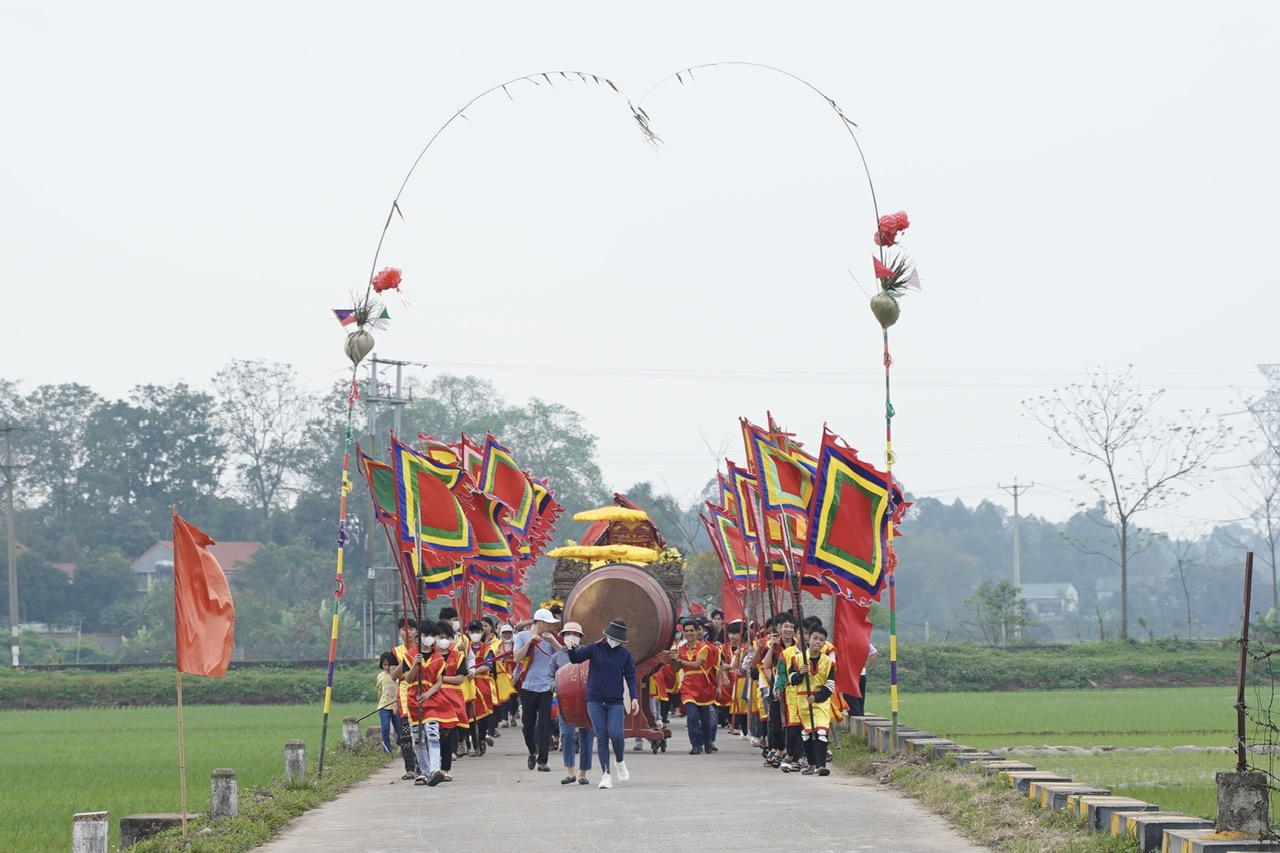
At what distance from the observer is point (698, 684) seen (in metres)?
20.8

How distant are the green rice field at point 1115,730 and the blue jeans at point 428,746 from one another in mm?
6228

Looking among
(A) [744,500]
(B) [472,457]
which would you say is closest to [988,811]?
(A) [744,500]

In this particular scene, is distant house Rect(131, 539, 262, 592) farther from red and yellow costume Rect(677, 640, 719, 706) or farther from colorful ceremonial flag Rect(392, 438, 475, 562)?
red and yellow costume Rect(677, 640, 719, 706)

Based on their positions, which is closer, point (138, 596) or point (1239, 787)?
point (1239, 787)

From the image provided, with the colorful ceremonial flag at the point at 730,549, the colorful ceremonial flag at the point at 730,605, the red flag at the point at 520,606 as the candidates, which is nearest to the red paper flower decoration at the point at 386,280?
the colorful ceremonial flag at the point at 730,549

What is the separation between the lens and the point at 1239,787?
10391mm

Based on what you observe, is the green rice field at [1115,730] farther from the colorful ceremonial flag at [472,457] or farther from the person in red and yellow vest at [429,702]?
the colorful ceremonial flag at [472,457]

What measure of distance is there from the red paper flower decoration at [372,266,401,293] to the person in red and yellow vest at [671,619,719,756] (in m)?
5.80

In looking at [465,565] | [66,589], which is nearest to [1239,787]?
[465,565]

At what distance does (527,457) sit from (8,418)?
24758 millimetres

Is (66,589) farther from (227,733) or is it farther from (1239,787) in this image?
(1239,787)

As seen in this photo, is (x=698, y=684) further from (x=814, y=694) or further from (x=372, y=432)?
(x=372, y=432)

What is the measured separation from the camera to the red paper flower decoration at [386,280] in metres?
18.6

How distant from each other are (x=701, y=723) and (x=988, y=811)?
28.0ft
